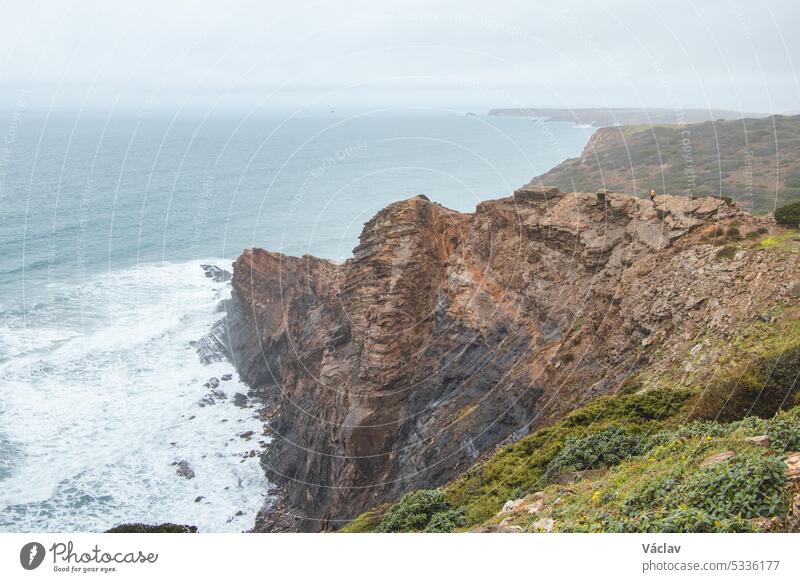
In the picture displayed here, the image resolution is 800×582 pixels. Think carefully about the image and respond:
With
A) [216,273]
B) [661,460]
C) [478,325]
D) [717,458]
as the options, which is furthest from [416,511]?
[216,273]

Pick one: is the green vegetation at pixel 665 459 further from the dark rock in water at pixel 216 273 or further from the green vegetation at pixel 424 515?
the dark rock in water at pixel 216 273

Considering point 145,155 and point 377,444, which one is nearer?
point 377,444

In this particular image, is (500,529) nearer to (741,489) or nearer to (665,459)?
(665,459)

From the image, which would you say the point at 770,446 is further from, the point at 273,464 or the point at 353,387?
the point at 273,464

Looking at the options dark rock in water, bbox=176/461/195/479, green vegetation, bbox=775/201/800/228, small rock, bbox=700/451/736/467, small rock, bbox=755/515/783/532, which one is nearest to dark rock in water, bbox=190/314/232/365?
dark rock in water, bbox=176/461/195/479
